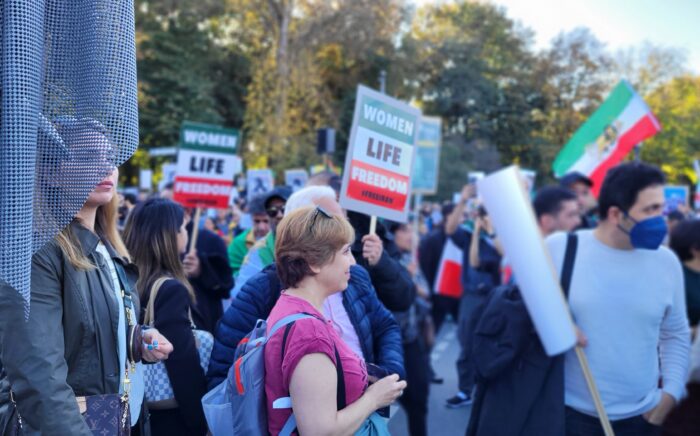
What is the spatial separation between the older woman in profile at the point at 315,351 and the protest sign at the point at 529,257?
2.03 feet

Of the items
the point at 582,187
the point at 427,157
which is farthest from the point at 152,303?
the point at 427,157

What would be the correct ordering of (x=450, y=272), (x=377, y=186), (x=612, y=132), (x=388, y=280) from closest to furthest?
(x=388, y=280)
(x=377, y=186)
(x=612, y=132)
(x=450, y=272)

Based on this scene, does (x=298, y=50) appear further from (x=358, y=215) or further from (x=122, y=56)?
(x=122, y=56)

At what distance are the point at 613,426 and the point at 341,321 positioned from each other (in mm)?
1392

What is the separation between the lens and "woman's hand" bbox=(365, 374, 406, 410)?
2.47 meters

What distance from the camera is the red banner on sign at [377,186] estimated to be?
409 centimetres

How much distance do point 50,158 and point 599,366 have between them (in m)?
2.62

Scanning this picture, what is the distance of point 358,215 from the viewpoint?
4.56 m

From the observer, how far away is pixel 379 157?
14.0ft

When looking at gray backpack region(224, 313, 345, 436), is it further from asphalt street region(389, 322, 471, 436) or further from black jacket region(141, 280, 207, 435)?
asphalt street region(389, 322, 471, 436)

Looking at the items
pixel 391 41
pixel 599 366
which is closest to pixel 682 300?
pixel 599 366

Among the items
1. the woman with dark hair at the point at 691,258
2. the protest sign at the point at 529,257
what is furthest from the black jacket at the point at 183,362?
the woman with dark hair at the point at 691,258

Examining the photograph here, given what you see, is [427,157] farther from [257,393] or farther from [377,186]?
[257,393]

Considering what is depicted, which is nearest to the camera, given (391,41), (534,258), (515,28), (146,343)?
(146,343)
